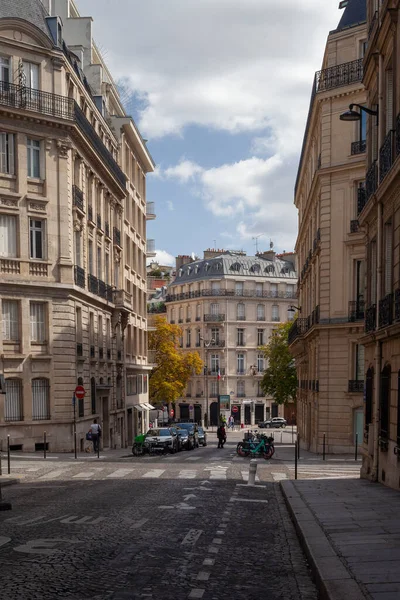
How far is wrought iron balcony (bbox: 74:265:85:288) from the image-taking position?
36.1 m

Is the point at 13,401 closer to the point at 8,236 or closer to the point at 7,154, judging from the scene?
the point at 8,236

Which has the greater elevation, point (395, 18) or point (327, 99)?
point (327, 99)

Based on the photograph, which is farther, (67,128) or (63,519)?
(67,128)

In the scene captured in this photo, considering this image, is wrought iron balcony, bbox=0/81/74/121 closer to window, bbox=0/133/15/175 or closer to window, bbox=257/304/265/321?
window, bbox=0/133/15/175

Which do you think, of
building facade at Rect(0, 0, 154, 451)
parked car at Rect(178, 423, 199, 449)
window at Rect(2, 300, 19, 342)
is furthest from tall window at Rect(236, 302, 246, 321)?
window at Rect(2, 300, 19, 342)

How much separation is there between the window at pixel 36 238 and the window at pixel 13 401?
17.8ft

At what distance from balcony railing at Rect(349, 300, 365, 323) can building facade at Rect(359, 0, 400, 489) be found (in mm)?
Result: 13764

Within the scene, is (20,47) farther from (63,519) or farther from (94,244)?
(63,519)

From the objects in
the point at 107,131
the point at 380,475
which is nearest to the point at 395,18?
the point at 380,475

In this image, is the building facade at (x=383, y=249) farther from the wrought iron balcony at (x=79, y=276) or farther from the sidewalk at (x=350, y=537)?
the wrought iron balcony at (x=79, y=276)

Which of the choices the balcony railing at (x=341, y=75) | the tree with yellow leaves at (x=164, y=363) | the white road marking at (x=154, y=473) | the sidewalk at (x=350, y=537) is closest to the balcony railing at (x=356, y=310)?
the balcony railing at (x=341, y=75)

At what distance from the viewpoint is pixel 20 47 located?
3306 centimetres

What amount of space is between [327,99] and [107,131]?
52.1ft

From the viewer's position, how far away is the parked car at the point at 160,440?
34.5 m
